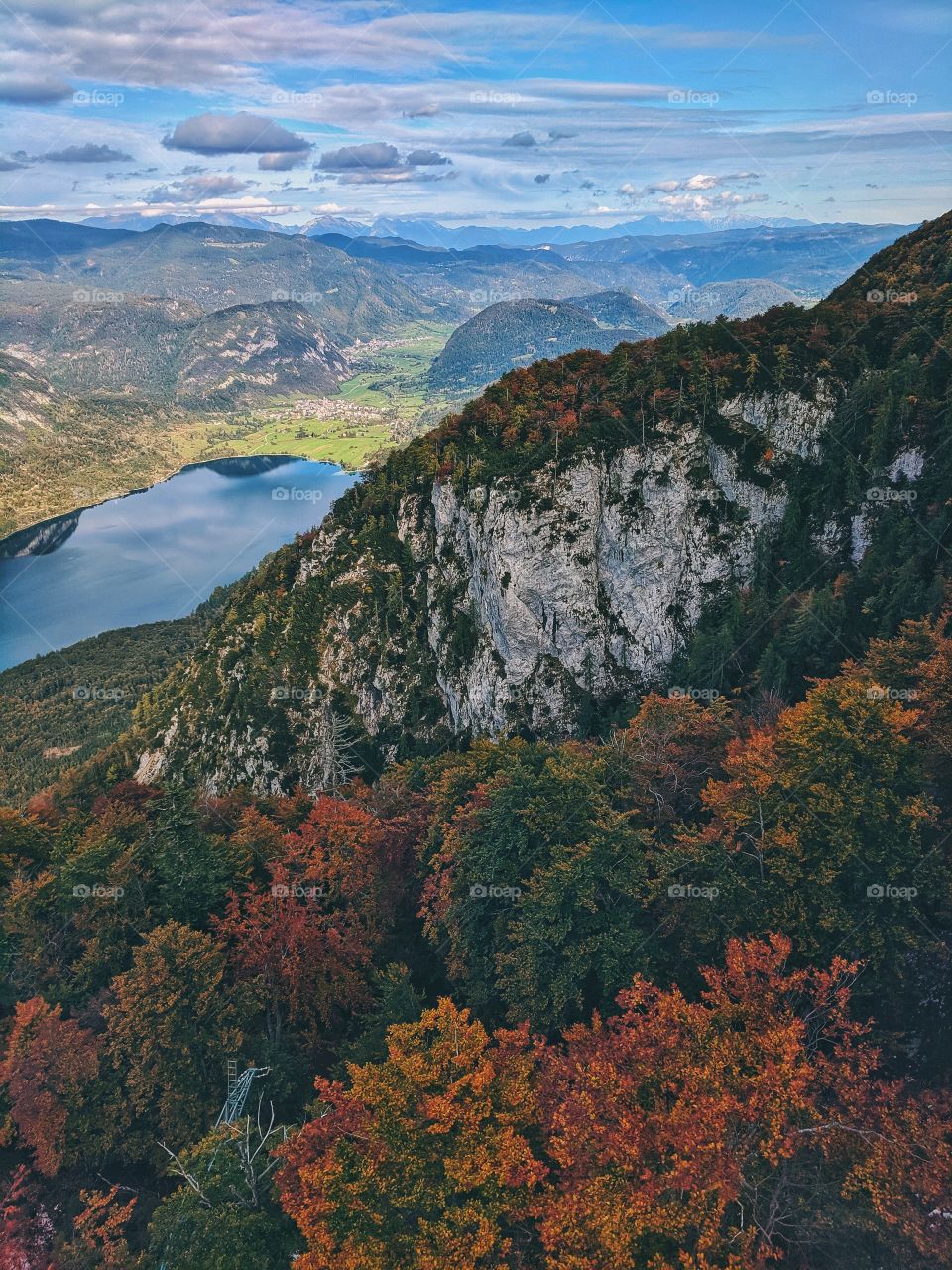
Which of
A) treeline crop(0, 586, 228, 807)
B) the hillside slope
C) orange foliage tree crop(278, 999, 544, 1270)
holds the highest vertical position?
the hillside slope

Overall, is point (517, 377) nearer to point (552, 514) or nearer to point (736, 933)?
point (552, 514)

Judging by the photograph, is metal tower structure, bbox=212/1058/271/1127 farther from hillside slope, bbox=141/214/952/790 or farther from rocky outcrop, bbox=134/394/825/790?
rocky outcrop, bbox=134/394/825/790

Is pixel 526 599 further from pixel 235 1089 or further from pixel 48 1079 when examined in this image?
pixel 48 1079

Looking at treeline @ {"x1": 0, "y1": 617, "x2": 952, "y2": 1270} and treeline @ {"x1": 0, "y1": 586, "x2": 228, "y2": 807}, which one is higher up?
treeline @ {"x1": 0, "y1": 617, "x2": 952, "y2": 1270}

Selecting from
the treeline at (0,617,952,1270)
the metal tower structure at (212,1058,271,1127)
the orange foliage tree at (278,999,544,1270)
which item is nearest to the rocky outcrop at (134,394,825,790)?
the treeline at (0,617,952,1270)

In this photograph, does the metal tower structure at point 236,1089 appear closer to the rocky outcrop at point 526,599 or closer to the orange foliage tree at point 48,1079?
the orange foliage tree at point 48,1079

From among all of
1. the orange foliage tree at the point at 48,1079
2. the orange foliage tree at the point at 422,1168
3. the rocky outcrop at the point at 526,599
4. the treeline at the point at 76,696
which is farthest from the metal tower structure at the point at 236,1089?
the treeline at the point at 76,696

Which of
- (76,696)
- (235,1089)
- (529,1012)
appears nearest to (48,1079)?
(235,1089)
